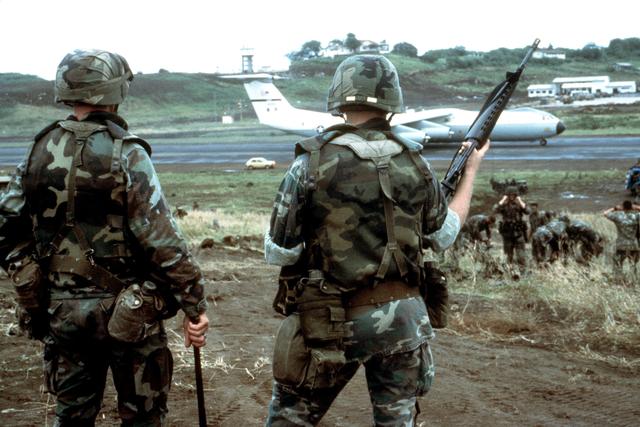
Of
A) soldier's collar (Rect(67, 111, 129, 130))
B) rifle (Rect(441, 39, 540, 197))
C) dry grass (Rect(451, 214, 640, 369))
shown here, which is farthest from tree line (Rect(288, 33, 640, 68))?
soldier's collar (Rect(67, 111, 129, 130))

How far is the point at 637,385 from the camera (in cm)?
579

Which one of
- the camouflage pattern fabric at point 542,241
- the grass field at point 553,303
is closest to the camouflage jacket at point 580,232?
the camouflage pattern fabric at point 542,241

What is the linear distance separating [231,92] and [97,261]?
8443 centimetres

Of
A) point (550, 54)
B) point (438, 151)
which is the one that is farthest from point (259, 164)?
point (550, 54)

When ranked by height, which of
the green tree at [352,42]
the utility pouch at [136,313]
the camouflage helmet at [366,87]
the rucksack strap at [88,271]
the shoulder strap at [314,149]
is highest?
the green tree at [352,42]

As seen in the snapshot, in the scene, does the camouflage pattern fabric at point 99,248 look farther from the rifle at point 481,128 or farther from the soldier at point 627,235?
the soldier at point 627,235

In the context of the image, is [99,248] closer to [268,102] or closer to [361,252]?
[361,252]

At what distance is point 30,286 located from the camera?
329cm

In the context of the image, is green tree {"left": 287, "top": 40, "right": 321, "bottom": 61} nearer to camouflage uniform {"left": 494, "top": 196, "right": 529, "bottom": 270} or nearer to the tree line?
the tree line

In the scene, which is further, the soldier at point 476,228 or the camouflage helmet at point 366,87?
the soldier at point 476,228

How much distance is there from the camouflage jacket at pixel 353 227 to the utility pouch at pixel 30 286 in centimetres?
93

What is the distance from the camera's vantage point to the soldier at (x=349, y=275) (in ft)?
10.4

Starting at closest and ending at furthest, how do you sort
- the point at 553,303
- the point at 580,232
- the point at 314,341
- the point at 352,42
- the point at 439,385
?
the point at 314,341 → the point at 439,385 → the point at 553,303 → the point at 580,232 → the point at 352,42

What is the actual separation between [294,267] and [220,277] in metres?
6.88
